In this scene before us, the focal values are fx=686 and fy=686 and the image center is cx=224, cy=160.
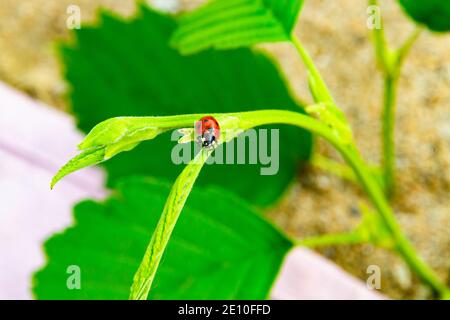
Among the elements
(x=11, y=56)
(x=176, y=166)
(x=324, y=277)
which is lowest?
(x=324, y=277)

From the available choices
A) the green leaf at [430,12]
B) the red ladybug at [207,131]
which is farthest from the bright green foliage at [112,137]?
the green leaf at [430,12]

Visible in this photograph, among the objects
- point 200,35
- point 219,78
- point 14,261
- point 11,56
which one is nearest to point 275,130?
point 219,78

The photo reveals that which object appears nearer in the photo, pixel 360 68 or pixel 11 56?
pixel 360 68

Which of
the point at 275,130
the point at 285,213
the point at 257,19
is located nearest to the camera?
the point at 257,19
